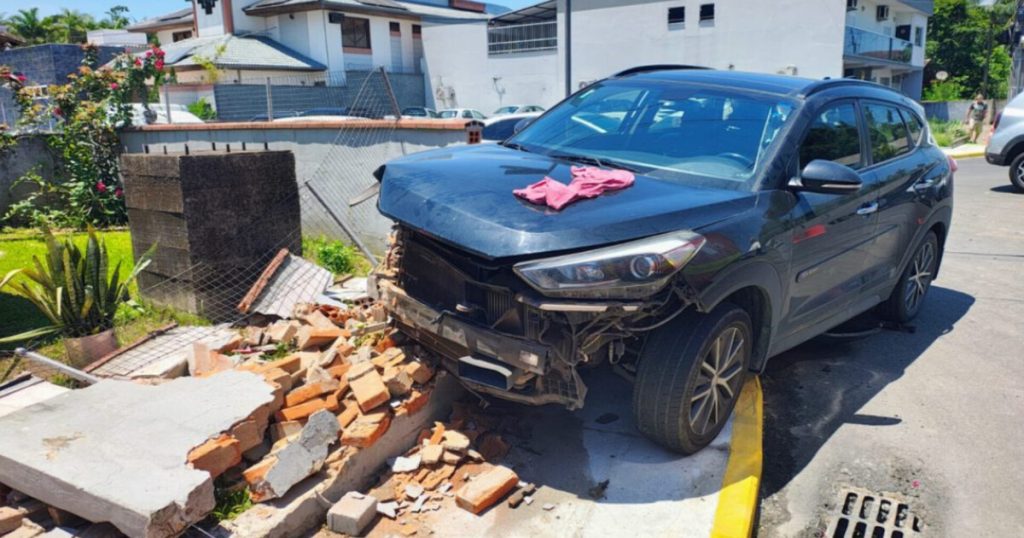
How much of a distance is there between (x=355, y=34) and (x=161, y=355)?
35.9 m

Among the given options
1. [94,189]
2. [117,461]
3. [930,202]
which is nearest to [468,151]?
[117,461]

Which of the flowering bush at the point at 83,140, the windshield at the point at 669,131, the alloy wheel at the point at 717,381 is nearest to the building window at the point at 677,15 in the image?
the flowering bush at the point at 83,140

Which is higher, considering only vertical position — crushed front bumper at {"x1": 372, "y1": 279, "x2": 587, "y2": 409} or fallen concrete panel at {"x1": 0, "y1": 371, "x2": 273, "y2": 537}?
crushed front bumper at {"x1": 372, "y1": 279, "x2": 587, "y2": 409}

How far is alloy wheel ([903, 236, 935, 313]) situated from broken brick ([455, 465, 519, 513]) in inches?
155

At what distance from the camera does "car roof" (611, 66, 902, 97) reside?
15.0 feet

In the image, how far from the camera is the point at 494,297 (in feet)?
11.5

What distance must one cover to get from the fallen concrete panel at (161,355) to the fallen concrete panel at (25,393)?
16.7 inches

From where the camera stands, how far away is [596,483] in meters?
3.72

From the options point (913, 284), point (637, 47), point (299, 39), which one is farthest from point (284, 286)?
point (299, 39)

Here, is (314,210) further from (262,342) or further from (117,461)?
(117,461)

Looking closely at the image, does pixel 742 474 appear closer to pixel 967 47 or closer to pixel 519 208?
pixel 519 208

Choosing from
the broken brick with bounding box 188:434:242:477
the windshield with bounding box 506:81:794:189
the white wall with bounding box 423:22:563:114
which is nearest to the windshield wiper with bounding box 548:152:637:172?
the windshield with bounding box 506:81:794:189

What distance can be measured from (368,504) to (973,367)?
14.6 ft

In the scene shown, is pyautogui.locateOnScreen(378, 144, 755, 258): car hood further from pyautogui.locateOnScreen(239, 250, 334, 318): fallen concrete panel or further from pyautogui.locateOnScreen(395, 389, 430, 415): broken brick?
pyautogui.locateOnScreen(239, 250, 334, 318): fallen concrete panel
